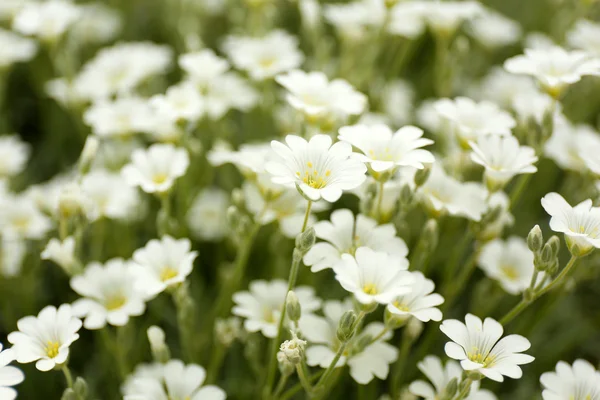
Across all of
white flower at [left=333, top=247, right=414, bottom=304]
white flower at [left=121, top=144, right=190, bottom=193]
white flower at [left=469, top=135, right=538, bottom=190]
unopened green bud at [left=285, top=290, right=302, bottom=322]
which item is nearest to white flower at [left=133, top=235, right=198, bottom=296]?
white flower at [left=121, top=144, right=190, bottom=193]

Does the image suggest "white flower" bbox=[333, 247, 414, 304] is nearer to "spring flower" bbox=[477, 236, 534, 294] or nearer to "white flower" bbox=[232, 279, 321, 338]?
"white flower" bbox=[232, 279, 321, 338]

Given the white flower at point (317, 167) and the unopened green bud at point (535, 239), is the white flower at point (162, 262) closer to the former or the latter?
the white flower at point (317, 167)

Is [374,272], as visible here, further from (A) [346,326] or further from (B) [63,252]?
(B) [63,252]

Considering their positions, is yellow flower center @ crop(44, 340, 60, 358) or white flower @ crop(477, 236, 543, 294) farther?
white flower @ crop(477, 236, 543, 294)

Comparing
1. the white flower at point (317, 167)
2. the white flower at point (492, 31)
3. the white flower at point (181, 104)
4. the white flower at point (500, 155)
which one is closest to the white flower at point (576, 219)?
the white flower at point (500, 155)

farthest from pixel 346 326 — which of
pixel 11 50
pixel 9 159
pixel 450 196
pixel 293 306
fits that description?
pixel 11 50

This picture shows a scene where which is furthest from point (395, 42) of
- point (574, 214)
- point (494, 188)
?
point (574, 214)

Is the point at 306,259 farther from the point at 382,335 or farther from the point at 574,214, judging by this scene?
the point at 574,214
